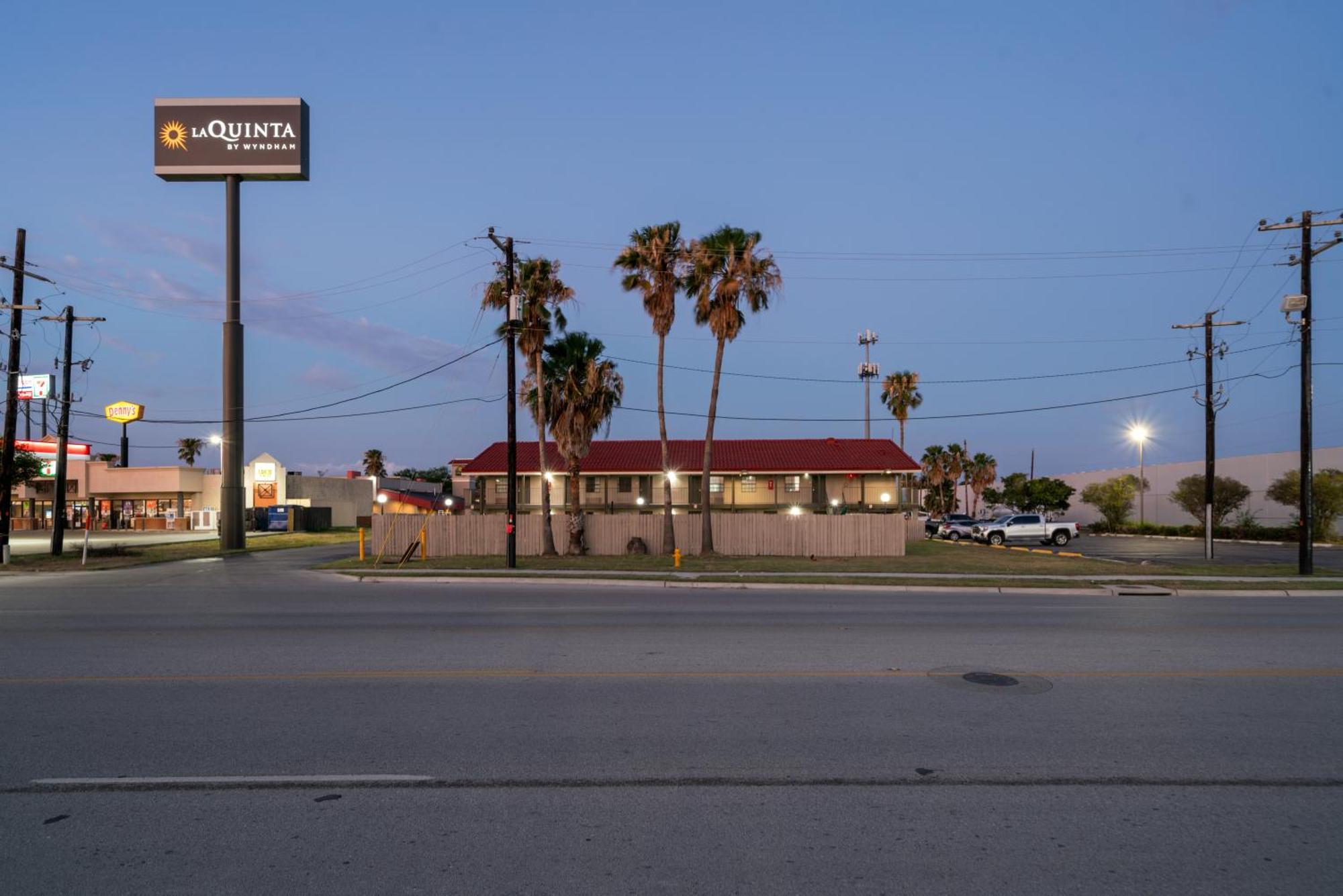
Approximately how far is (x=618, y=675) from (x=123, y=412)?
51.7 m

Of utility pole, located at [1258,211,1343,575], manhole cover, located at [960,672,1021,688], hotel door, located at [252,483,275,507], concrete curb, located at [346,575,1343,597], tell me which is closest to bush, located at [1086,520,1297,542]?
utility pole, located at [1258,211,1343,575]

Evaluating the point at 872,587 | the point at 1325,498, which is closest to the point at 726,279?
the point at 872,587

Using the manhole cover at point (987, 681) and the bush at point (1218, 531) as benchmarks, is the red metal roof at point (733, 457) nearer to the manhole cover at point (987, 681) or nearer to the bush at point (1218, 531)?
the bush at point (1218, 531)

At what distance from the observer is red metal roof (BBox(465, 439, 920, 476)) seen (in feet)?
159

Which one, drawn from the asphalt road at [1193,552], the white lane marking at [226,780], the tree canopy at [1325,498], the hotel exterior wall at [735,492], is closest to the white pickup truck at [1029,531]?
the asphalt road at [1193,552]

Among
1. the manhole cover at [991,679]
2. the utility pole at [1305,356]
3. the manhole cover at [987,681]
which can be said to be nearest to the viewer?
the manhole cover at [987,681]

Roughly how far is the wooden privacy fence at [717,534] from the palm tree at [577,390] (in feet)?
9.47

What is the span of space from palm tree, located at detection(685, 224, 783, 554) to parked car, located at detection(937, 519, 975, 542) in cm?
2582

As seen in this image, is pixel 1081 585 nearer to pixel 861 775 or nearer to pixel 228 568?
pixel 861 775

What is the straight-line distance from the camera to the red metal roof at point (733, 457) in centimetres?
4834

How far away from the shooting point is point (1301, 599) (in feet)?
61.1

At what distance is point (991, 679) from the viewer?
8.82 meters

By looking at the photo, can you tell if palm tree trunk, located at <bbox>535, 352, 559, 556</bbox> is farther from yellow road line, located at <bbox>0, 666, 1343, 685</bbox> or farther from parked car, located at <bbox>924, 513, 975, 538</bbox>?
parked car, located at <bbox>924, 513, 975, 538</bbox>

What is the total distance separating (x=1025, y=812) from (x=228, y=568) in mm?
28415
